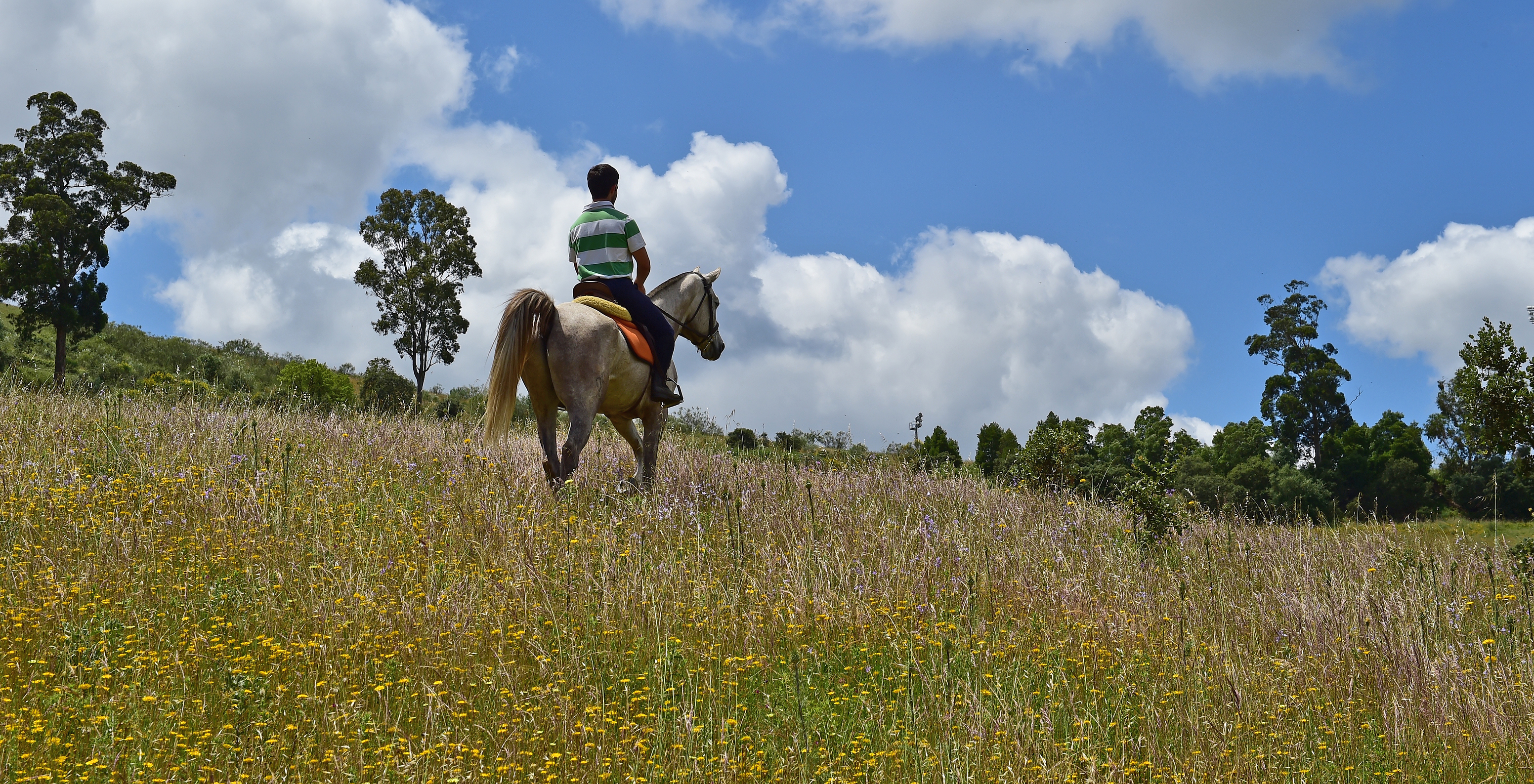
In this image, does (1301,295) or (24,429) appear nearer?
(24,429)

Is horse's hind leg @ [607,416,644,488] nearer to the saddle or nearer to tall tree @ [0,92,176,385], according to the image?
the saddle

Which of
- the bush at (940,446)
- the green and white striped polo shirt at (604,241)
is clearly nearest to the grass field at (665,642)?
the green and white striped polo shirt at (604,241)

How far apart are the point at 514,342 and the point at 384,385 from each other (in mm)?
23782

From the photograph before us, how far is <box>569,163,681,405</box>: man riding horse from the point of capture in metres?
9.24

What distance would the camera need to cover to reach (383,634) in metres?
5.22

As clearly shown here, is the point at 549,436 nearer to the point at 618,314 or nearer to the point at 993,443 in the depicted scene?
the point at 618,314

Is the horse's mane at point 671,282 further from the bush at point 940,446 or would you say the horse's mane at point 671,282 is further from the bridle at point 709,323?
the bush at point 940,446

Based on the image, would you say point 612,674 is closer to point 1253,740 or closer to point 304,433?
point 1253,740

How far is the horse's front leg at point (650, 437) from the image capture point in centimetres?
962

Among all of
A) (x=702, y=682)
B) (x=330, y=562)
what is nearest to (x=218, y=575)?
(x=330, y=562)

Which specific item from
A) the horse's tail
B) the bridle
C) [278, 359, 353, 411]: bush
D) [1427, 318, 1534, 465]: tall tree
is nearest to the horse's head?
the bridle

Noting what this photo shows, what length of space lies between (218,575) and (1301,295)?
48577 mm

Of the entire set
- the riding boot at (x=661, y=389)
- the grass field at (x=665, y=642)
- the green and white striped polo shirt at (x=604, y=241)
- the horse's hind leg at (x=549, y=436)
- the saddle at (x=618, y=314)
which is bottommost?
the grass field at (x=665, y=642)

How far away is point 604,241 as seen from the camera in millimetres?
9250
